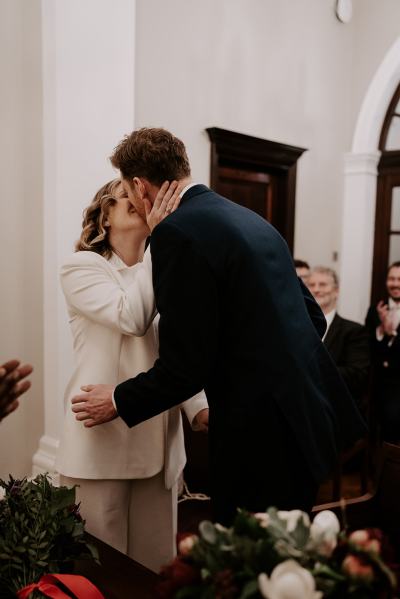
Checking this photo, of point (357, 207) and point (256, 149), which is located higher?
point (256, 149)

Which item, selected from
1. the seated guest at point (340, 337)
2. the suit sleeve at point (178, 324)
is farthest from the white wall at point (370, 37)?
the suit sleeve at point (178, 324)

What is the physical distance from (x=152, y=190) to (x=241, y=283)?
1.22ft

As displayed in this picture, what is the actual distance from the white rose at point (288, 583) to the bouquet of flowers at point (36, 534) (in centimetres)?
49

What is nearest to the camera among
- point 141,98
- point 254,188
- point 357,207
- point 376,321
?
point 141,98

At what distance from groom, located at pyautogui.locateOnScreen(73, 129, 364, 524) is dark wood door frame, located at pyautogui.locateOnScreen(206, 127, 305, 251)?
2.81 metres

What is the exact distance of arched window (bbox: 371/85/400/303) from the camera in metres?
5.35

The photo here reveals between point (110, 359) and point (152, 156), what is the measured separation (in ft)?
1.77

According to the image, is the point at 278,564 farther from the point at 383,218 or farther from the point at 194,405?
the point at 383,218

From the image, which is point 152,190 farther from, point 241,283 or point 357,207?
point 357,207

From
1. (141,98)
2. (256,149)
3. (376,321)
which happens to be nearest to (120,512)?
(141,98)

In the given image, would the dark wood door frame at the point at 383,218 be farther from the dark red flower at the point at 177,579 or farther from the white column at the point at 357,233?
the dark red flower at the point at 177,579

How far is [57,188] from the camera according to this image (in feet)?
9.59

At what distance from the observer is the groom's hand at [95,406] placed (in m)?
1.46

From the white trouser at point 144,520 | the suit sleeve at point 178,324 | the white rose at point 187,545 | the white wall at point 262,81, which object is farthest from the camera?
the white wall at point 262,81
